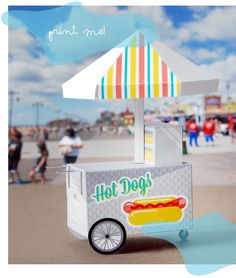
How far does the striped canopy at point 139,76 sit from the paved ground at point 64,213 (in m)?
1.54

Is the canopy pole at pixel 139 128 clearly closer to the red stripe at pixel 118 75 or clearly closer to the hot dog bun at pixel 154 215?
the red stripe at pixel 118 75

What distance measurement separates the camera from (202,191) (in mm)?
9945

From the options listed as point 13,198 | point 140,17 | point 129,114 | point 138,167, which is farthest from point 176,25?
point 138,167

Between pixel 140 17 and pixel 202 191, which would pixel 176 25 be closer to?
pixel 202 191

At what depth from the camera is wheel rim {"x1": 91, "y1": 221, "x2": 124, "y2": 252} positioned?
19.2 ft

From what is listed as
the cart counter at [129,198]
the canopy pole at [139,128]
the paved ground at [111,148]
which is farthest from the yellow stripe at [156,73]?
the paved ground at [111,148]

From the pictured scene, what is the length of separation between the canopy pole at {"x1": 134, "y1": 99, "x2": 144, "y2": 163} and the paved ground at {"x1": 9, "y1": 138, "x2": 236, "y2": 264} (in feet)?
2.99

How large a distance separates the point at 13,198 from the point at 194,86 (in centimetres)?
465

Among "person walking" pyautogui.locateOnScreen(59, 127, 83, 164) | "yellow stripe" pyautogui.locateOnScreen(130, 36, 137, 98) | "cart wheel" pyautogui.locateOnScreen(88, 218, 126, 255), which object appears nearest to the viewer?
"yellow stripe" pyautogui.locateOnScreen(130, 36, 137, 98)

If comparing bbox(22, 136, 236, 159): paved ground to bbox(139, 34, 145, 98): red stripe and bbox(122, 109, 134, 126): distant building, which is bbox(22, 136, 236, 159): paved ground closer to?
bbox(122, 109, 134, 126): distant building

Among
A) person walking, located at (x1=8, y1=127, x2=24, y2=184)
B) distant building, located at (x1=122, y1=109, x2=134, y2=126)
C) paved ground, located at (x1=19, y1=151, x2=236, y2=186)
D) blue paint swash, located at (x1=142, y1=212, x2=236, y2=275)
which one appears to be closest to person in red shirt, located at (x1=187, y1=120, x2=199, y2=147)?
paved ground, located at (x1=19, y1=151, x2=236, y2=186)

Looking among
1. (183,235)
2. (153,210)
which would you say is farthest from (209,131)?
(153,210)

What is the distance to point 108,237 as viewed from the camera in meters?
5.90

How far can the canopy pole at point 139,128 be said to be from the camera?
622 centimetres
